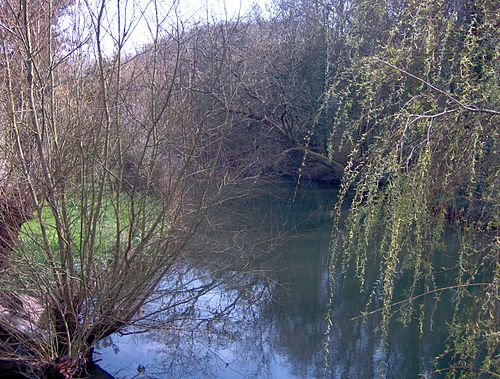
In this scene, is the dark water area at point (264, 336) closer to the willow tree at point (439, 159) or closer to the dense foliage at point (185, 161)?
the dense foliage at point (185, 161)

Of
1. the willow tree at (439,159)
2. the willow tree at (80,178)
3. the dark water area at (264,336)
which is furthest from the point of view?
the dark water area at (264,336)

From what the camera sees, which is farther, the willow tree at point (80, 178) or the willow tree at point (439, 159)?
the willow tree at point (80, 178)

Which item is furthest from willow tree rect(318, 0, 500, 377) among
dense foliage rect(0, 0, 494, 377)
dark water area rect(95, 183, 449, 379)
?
dark water area rect(95, 183, 449, 379)

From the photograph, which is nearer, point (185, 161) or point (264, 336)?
point (185, 161)

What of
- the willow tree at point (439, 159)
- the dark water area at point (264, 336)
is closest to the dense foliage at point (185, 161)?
the willow tree at point (439, 159)

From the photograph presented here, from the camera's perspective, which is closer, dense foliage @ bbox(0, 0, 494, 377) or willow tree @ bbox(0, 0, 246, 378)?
dense foliage @ bbox(0, 0, 494, 377)

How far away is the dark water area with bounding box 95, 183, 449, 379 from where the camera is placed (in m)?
5.19

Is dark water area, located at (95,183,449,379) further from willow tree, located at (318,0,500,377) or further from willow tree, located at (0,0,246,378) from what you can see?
willow tree, located at (318,0,500,377)

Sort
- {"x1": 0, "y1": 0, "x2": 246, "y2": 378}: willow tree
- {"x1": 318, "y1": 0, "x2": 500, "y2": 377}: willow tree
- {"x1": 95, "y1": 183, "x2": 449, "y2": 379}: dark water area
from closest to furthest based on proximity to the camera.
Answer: {"x1": 318, "y1": 0, "x2": 500, "y2": 377}: willow tree → {"x1": 0, "y1": 0, "x2": 246, "y2": 378}: willow tree → {"x1": 95, "y1": 183, "x2": 449, "y2": 379}: dark water area

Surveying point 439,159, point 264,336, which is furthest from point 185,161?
point 439,159

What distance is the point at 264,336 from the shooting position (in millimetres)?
5898

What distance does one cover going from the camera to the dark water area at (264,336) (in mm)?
5188

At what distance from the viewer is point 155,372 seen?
5.19 metres

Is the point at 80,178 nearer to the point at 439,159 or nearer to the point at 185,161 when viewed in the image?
the point at 185,161
